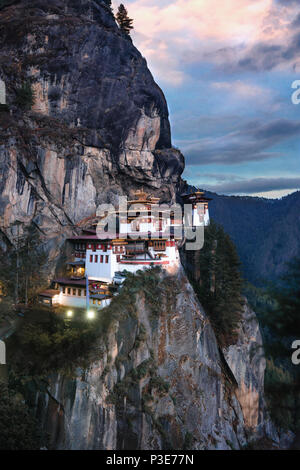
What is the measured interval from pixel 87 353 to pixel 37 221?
51.4ft

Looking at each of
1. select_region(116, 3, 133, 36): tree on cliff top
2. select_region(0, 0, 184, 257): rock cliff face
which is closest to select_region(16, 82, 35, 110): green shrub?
select_region(0, 0, 184, 257): rock cliff face

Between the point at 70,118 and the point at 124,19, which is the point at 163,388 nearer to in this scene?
the point at 70,118

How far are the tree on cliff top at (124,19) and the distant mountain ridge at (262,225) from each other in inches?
3151

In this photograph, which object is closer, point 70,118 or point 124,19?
point 70,118

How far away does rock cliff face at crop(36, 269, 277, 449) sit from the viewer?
17250 millimetres

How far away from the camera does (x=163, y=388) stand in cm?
2262

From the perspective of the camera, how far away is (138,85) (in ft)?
119

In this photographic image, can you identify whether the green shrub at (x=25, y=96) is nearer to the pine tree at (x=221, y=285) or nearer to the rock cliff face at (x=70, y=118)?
the rock cliff face at (x=70, y=118)

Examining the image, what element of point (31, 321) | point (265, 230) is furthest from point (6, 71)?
point (265, 230)

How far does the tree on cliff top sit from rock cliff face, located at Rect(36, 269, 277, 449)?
41.1 meters

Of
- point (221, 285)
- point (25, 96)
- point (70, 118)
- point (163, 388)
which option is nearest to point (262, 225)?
point (221, 285)

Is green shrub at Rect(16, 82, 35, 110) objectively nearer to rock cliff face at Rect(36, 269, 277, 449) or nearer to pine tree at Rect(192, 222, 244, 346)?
rock cliff face at Rect(36, 269, 277, 449)

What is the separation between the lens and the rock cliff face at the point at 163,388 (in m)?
17.2

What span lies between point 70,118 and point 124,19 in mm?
24947
